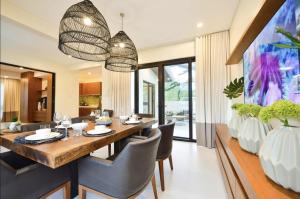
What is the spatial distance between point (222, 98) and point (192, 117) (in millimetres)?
982

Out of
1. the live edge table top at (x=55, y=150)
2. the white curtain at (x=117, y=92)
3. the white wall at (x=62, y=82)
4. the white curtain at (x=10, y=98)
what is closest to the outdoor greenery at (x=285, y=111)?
the live edge table top at (x=55, y=150)

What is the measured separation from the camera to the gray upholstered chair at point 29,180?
3.13 ft

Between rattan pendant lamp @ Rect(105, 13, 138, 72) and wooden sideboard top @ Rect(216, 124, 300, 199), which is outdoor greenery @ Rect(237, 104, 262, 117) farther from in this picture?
rattan pendant lamp @ Rect(105, 13, 138, 72)

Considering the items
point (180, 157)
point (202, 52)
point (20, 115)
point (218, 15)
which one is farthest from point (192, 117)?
point (20, 115)

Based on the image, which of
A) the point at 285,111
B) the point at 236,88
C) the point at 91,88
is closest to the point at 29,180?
the point at 285,111

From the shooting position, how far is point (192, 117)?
4.02 metres

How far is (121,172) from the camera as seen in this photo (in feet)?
3.57

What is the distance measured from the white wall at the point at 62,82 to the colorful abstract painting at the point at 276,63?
6.01 meters

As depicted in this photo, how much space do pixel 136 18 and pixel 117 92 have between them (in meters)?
2.61

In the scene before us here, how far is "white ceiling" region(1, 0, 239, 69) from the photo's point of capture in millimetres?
2432

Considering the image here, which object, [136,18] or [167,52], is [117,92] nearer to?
[167,52]

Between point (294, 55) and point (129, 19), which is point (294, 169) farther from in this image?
point (129, 19)

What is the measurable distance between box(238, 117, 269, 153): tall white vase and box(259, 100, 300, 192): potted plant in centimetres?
40

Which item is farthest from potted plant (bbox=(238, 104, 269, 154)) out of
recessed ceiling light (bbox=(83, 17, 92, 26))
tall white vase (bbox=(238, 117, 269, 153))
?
recessed ceiling light (bbox=(83, 17, 92, 26))
